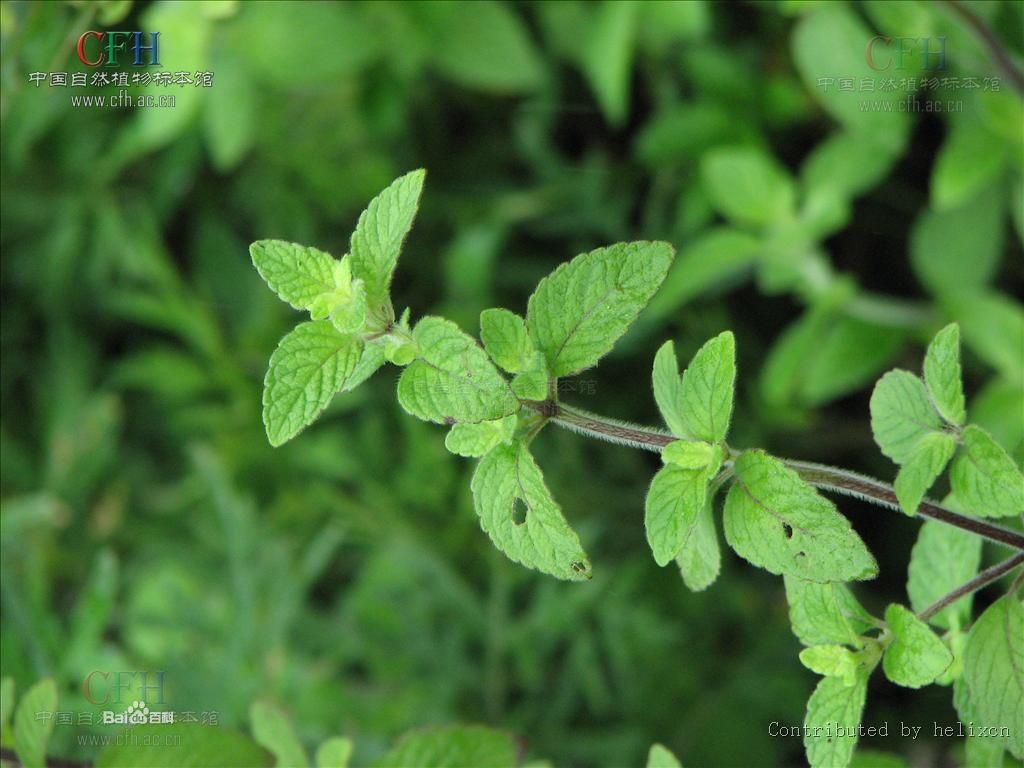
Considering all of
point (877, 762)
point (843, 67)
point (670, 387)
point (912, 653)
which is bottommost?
point (877, 762)

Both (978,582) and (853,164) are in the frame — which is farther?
(853,164)

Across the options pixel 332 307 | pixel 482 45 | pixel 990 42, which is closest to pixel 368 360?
pixel 332 307

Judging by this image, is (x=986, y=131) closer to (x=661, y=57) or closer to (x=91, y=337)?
(x=661, y=57)

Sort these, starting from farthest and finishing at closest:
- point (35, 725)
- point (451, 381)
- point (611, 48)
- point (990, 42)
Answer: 1. point (611, 48)
2. point (990, 42)
3. point (35, 725)
4. point (451, 381)

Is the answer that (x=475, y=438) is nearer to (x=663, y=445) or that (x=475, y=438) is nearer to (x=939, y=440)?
(x=663, y=445)

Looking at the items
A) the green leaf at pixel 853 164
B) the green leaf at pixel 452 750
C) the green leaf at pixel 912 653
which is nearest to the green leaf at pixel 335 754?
the green leaf at pixel 452 750

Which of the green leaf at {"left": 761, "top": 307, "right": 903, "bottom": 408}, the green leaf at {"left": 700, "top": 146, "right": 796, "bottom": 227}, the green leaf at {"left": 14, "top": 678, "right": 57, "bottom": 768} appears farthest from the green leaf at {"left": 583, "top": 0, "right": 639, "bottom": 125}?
the green leaf at {"left": 14, "top": 678, "right": 57, "bottom": 768}

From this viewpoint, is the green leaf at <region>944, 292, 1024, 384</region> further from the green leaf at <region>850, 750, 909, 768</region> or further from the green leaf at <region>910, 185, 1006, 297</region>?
the green leaf at <region>850, 750, 909, 768</region>

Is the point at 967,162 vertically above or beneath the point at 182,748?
above

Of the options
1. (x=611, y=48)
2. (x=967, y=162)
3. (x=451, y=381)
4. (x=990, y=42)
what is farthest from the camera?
(x=611, y=48)
